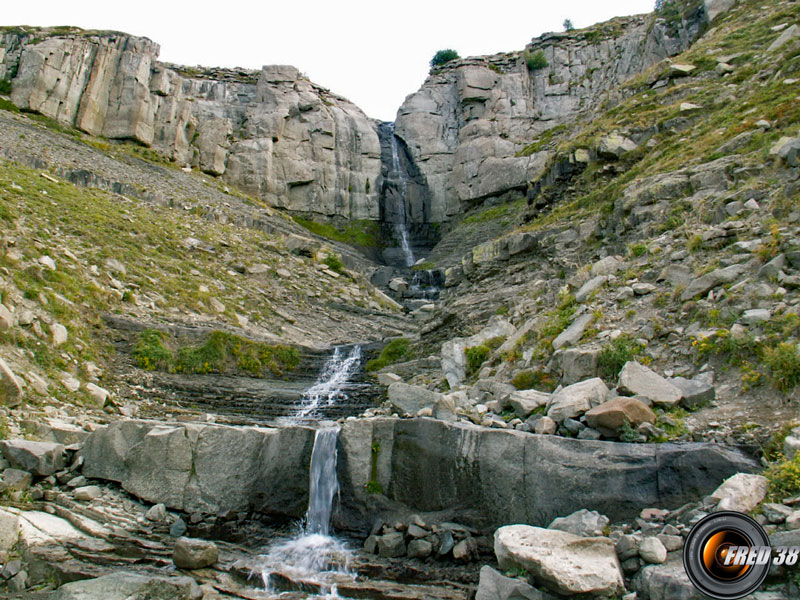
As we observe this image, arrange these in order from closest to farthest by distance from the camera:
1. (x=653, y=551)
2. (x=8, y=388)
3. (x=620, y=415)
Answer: (x=653, y=551) → (x=620, y=415) → (x=8, y=388)

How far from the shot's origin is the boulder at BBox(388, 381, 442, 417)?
1038 cm

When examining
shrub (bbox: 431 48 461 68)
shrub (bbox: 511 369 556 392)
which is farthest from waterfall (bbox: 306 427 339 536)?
shrub (bbox: 431 48 461 68)

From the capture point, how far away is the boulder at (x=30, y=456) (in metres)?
9.27

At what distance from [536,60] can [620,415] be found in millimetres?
52114

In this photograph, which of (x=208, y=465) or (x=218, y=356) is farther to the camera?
(x=218, y=356)

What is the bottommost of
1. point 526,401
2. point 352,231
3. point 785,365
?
point 526,401

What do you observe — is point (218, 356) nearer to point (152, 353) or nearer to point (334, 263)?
point (152, 353)

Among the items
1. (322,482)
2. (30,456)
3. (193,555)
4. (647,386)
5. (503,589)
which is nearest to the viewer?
(503,589)

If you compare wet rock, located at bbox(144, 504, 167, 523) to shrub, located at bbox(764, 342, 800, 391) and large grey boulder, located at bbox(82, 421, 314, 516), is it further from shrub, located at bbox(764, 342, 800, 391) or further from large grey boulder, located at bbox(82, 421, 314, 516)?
shrub, located at bbox(764, 342, 800, 391)

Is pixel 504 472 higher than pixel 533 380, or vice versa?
pixel 533 380

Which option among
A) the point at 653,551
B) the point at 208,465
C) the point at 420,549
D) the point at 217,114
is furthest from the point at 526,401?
the point at 217,114

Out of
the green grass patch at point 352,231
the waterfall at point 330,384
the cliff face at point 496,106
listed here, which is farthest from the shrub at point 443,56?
the waterfall at point 330,384

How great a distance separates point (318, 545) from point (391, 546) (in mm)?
1423

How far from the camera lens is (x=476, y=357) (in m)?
12.8
